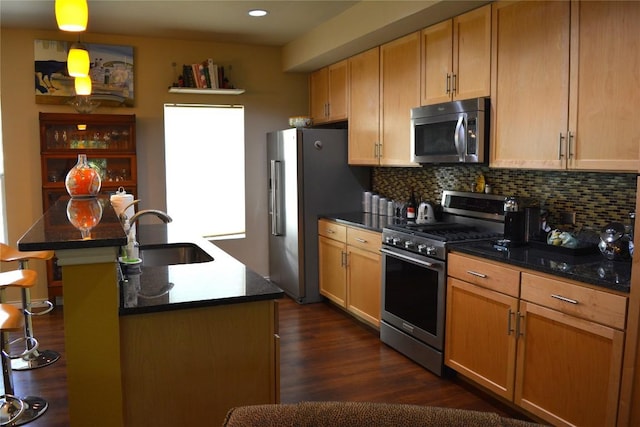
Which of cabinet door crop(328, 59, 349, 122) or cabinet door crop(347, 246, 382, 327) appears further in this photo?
cabinet door crop(328, 59, 349, 122)

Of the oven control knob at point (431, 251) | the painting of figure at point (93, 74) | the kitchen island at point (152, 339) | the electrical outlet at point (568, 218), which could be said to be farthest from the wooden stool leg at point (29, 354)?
the electrical outlet at point (568, 218)

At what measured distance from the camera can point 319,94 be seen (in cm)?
554

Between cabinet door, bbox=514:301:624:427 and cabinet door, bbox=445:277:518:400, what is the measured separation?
0.08 meters

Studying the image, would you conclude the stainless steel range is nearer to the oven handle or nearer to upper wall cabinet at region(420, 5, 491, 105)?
the oven handle

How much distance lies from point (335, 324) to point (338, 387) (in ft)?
4.05

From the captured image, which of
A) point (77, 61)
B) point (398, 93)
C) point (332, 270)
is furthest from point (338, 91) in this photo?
point (77, 61)

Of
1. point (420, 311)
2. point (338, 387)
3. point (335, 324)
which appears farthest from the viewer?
point (335, 324)

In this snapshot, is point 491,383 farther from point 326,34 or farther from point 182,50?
point 182,50

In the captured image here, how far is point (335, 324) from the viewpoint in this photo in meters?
4.45

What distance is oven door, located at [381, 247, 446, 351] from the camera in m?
3.31

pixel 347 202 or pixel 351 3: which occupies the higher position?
pixel 351 3

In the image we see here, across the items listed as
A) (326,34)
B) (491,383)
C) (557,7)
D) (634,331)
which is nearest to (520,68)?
(557,7)

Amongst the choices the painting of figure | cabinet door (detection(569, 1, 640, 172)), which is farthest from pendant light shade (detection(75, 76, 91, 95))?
cabinet door (detection(569, 1, 640, 172))

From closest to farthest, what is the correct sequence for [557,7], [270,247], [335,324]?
[557,7] → [335,324] → [270,247]
